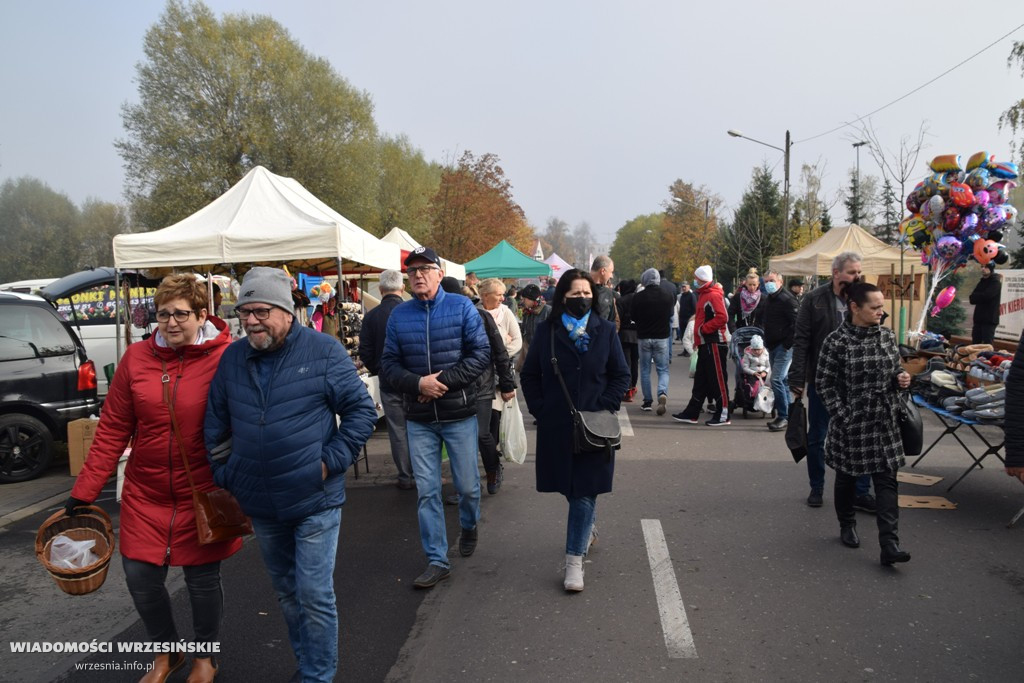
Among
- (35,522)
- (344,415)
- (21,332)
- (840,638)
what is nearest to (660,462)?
(840,638)

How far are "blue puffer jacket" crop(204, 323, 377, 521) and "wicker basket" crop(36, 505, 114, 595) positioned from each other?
61 cm

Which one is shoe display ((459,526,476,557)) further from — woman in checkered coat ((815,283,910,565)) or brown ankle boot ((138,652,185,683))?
woman in checkered coat ((815,283,910,565))

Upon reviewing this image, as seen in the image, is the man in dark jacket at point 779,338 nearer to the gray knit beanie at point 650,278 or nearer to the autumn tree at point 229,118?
the gray knit beanie at point 650,278

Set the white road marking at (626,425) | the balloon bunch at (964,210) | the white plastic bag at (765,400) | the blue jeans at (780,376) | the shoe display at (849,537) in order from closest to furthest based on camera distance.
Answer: the shoe display at (849,537), the blue jeans at (780,376), the white road marking at (626,425), the balloon bunch at (964,210), the white plastic bag at (765,400)

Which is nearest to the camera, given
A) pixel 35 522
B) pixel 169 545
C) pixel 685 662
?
pixel 169 545

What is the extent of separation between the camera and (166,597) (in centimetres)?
326

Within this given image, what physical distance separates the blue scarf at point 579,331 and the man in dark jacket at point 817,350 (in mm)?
2310

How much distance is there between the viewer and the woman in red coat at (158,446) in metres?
3.08

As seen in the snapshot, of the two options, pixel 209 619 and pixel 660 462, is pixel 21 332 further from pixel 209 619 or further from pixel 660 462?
pixel 660 462

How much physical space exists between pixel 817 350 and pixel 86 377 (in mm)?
7317

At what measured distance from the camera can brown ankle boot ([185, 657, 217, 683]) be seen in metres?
3.28

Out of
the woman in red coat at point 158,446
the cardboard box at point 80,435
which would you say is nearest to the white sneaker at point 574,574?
the woman in red coat at point 158,446

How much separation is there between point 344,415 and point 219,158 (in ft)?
101

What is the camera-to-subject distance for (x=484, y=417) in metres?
5.22
